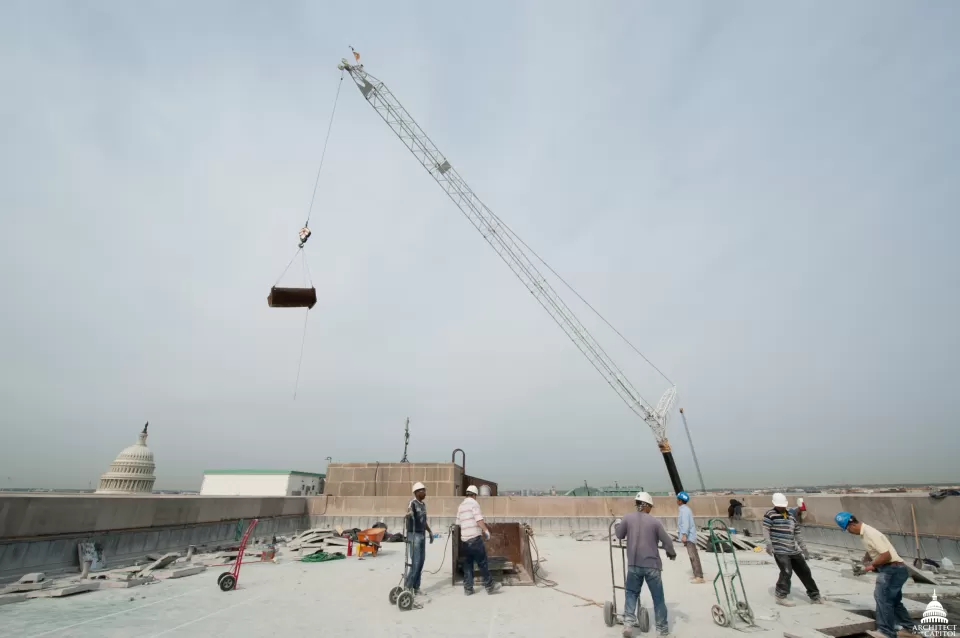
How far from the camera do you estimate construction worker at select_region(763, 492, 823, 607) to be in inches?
286

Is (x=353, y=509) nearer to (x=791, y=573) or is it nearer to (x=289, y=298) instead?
(x=289, y=298)

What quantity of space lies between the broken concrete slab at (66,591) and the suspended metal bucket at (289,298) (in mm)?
10164

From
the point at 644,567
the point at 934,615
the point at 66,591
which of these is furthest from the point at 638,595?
the point at 66,591

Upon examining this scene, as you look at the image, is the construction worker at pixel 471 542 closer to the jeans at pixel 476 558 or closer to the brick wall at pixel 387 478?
the jeans at pixel 476 558

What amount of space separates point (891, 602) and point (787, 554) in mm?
1803

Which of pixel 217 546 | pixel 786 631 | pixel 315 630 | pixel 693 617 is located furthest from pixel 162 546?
pixel 786 631

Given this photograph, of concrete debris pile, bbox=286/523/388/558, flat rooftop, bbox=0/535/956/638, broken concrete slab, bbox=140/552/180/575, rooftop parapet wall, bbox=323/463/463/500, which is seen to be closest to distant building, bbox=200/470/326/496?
rooftop parapet wall, bbox=323/463/463/500

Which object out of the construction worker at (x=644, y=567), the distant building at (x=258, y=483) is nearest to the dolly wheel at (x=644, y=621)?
the construction worker at (x=644, y=567)

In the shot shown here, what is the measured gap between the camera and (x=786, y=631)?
570 cm

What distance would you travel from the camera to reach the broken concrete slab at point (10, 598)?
6.96 metres

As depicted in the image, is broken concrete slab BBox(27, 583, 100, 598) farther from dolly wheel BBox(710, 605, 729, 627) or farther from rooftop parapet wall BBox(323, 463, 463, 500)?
rooftop parapet wall BBox(323, 463, 463, 500)

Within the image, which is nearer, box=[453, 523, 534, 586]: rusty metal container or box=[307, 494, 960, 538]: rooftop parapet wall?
box=[453, 523, 534, 586]: rusty metal container

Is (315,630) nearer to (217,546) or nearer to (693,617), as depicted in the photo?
(693,617)

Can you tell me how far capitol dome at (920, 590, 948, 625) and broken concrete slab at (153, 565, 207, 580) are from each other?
12744mm
